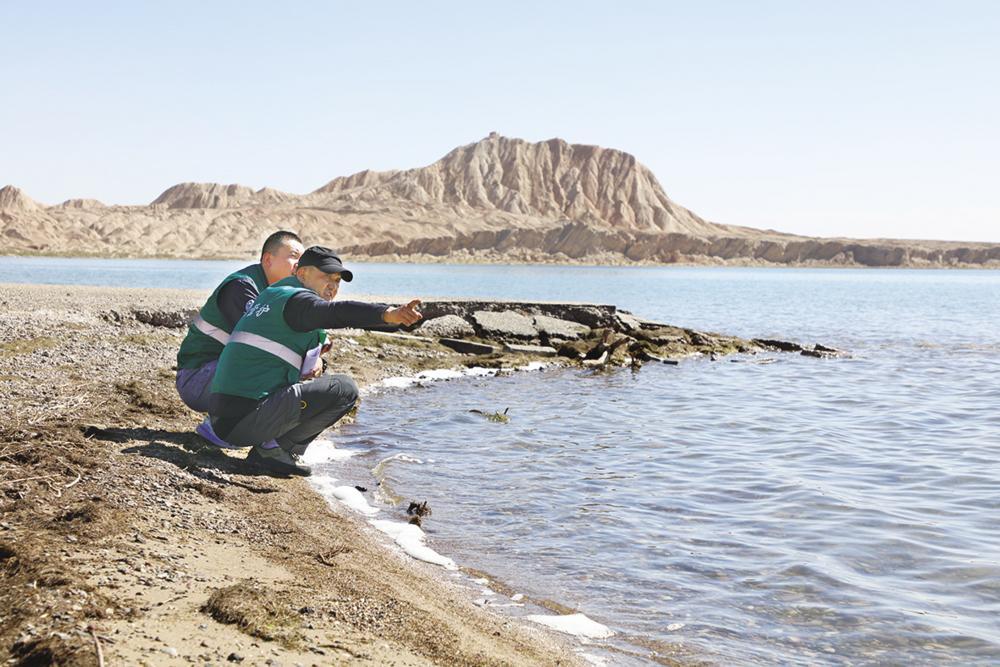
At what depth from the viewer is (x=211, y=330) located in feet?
25.8

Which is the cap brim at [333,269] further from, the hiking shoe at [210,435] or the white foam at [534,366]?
the white foam at [534,366]

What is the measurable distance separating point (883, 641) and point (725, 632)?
944 millimetres

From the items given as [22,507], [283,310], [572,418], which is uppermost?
[283,310]

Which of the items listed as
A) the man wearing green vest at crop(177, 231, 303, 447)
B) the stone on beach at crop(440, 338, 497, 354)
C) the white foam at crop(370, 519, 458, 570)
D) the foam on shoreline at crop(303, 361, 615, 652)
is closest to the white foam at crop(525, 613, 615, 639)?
the foam on shoreline at crop(303, 361, 615, 652)

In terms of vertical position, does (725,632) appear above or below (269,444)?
below

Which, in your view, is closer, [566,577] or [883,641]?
[883,641]

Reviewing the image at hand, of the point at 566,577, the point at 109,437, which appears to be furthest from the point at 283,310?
the point at 566,577

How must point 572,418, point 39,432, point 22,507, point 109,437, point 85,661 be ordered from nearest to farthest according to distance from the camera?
point 85,661, point 22,507, point 39,432, point 109,437, point 572,418

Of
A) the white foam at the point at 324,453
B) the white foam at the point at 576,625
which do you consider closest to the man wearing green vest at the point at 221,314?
the white foam at the point at 324,453

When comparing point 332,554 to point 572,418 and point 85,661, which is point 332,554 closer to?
point 85,661

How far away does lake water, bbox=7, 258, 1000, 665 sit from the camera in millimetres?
5707

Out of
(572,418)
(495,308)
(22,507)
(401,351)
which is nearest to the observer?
(22,507)

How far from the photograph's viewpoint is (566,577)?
21.2 feet

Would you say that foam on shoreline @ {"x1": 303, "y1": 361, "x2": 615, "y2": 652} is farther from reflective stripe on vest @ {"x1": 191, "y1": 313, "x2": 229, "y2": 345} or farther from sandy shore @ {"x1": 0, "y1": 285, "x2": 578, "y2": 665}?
reflective stripe on vest @ {"x1": 191, "y1": 313, "x2": 229, "y2": 345}
